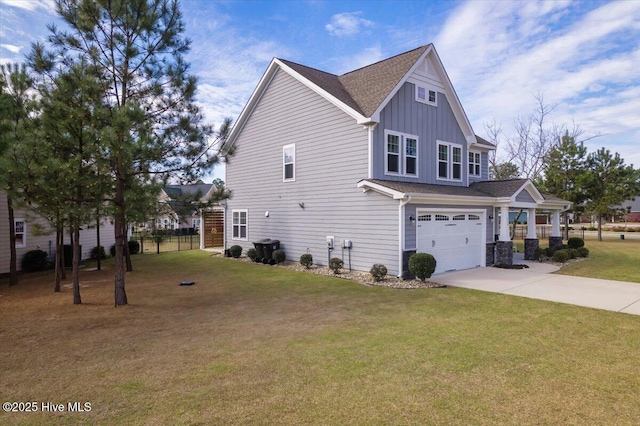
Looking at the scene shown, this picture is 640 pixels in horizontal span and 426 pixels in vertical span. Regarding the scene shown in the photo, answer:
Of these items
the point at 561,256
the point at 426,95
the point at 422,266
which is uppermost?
the point at 426,95

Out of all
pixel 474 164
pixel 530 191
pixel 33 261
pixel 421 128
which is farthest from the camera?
pixel 474 164

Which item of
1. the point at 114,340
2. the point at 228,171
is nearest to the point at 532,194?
the point at 228,171

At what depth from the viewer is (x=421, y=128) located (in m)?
14.8

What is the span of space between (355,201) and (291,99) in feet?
20.4

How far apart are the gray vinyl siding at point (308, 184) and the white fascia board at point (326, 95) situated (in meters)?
0.28

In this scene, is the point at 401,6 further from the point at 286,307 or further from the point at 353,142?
the point at 286,307

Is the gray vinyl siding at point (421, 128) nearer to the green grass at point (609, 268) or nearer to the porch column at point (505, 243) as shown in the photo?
the porch column at point (505, 243)

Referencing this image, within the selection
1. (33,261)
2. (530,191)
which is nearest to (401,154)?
(530,191)

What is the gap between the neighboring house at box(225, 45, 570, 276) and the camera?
1284 centimetres

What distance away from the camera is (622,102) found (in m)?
25.5

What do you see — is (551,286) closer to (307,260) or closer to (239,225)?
(307,260)

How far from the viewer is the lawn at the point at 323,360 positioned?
3.85 metres

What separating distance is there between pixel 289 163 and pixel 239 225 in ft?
17.7

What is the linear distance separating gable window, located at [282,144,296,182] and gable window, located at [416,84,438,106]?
587cm
